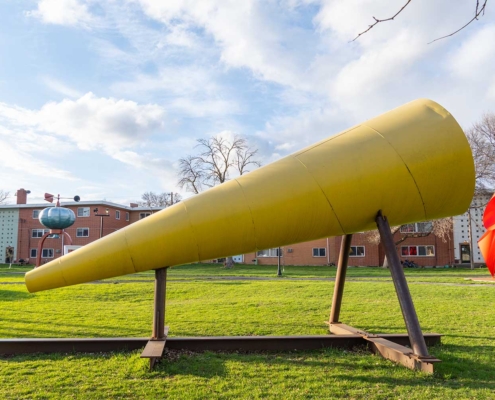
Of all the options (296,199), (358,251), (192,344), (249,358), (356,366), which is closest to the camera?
(296,199)

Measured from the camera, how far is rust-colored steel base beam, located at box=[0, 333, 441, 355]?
20.2 ft

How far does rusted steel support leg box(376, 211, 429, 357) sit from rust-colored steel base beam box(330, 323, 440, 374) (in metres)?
0.10

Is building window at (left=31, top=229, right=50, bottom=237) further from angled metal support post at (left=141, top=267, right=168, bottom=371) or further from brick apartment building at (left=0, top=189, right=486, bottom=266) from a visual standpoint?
angled metal support post at (left=141, top=267, right=168, bottom=371)

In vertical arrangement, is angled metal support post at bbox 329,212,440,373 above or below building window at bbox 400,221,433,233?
below

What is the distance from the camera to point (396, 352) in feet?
18.0

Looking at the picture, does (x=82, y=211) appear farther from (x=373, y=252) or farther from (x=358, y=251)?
(x=373, y=252)

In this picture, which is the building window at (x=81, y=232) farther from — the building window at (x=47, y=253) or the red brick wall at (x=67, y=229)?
the building window at (x=47, y=253)

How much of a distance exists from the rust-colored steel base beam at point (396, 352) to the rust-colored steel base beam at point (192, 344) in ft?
0.79

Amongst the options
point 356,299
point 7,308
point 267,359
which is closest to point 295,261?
point 356,299

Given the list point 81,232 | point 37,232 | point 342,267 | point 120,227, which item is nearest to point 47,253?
point 37,232

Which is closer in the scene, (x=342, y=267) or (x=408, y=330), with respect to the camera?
(x=408, y=330)

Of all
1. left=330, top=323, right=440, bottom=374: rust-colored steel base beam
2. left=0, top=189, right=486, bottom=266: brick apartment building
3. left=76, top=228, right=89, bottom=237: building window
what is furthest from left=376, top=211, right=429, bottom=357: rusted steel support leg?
left=76, top=228, right=89, bottom=237: building window

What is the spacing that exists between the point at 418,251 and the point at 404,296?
35.1 m

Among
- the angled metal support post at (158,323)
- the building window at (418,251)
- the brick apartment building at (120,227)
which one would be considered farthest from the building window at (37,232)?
the angled metal support post at (158,323)
